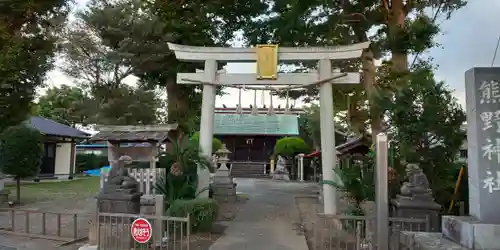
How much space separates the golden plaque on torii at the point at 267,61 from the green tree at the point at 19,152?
10.2 m

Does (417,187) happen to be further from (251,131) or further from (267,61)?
(251,131)

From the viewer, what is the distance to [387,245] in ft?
18.1

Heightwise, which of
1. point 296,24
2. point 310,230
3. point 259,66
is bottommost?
point 310,230

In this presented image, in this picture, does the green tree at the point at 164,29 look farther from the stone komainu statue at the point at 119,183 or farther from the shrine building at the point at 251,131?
the shrine building at the point at 251,131

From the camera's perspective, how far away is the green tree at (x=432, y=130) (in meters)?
8.89

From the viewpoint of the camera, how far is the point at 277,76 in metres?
11.8

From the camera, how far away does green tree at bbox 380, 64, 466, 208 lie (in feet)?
29.2

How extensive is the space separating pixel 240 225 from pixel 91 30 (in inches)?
425

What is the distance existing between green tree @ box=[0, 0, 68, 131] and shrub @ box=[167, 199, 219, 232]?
6.92 m

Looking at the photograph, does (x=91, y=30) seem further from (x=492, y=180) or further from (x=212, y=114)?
(x=492, y=180)

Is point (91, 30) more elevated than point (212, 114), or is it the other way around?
point (91, 30)

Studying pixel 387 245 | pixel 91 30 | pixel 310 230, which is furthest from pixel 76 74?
pixel 387 245

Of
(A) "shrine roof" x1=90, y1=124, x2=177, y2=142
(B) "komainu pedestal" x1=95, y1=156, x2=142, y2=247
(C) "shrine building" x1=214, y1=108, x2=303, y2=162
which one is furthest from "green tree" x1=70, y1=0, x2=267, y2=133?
(C) "shrine building" x1=214, y1=108, x2=303, y2=162

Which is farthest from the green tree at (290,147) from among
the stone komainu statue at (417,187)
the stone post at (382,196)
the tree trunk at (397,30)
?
the stone post at (382,196)
